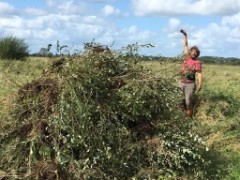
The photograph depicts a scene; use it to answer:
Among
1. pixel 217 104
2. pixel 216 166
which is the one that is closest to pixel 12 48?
pixel 217 104

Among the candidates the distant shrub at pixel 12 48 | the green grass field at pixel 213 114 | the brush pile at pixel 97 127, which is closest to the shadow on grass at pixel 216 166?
the green grass field at pixel 213 114

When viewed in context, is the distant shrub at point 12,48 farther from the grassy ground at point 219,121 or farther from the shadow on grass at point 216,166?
the shadow on grass at point 216,166

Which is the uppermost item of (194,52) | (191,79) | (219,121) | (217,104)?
(194,52)

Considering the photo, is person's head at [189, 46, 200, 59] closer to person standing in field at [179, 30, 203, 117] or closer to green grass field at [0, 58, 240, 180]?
person standing in field at [179, 30, 203, 117]

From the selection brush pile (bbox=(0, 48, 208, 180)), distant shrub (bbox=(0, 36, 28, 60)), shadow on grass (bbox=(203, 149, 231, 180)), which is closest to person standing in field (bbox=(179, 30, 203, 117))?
shadow on grass (bbox=(203, 149, 231, 180))

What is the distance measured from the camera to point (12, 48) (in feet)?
99.6

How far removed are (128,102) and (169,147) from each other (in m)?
0.89

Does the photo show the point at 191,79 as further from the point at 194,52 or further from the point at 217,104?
the point at 217,104

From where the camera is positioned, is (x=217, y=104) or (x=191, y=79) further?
(x=217, y=104)

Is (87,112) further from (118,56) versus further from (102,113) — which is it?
(118,56)

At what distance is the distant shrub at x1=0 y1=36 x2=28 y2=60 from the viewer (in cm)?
3011

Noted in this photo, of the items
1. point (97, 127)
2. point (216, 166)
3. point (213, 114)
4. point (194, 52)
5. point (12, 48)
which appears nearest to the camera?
point (97, 127)

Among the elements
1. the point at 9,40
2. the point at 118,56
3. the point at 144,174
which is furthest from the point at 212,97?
the point at 9,40

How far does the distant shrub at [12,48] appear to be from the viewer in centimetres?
3011
